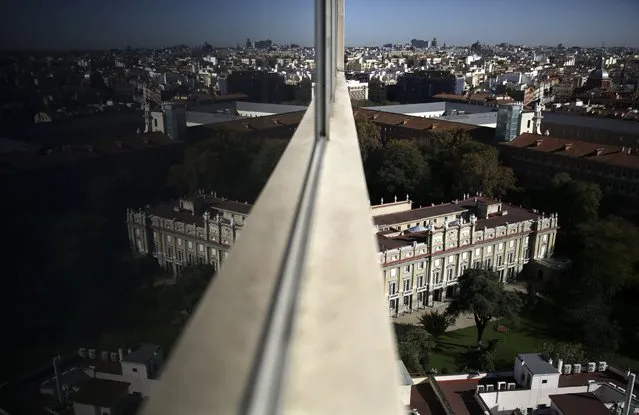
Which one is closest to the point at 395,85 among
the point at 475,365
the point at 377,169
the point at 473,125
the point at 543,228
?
the point at 473,125

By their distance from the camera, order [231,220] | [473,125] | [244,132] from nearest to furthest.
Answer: [231,220], [244,132], [473,125]

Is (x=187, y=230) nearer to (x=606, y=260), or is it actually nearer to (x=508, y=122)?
(x=606, y=260)

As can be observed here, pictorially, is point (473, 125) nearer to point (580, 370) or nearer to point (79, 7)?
point (580, 370)

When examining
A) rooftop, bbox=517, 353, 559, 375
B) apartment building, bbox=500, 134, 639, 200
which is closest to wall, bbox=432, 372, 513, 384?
rooftop, bbox=517, 353, 559, 375

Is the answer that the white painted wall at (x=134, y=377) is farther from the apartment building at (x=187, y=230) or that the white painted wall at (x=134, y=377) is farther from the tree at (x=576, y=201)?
the tree at (x=576, y=201)

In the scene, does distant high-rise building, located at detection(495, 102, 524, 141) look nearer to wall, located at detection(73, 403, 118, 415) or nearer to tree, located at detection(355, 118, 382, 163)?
tree, located at detection(355, 118, 382, 163)

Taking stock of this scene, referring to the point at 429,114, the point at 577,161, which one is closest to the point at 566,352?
the point at 577,161
